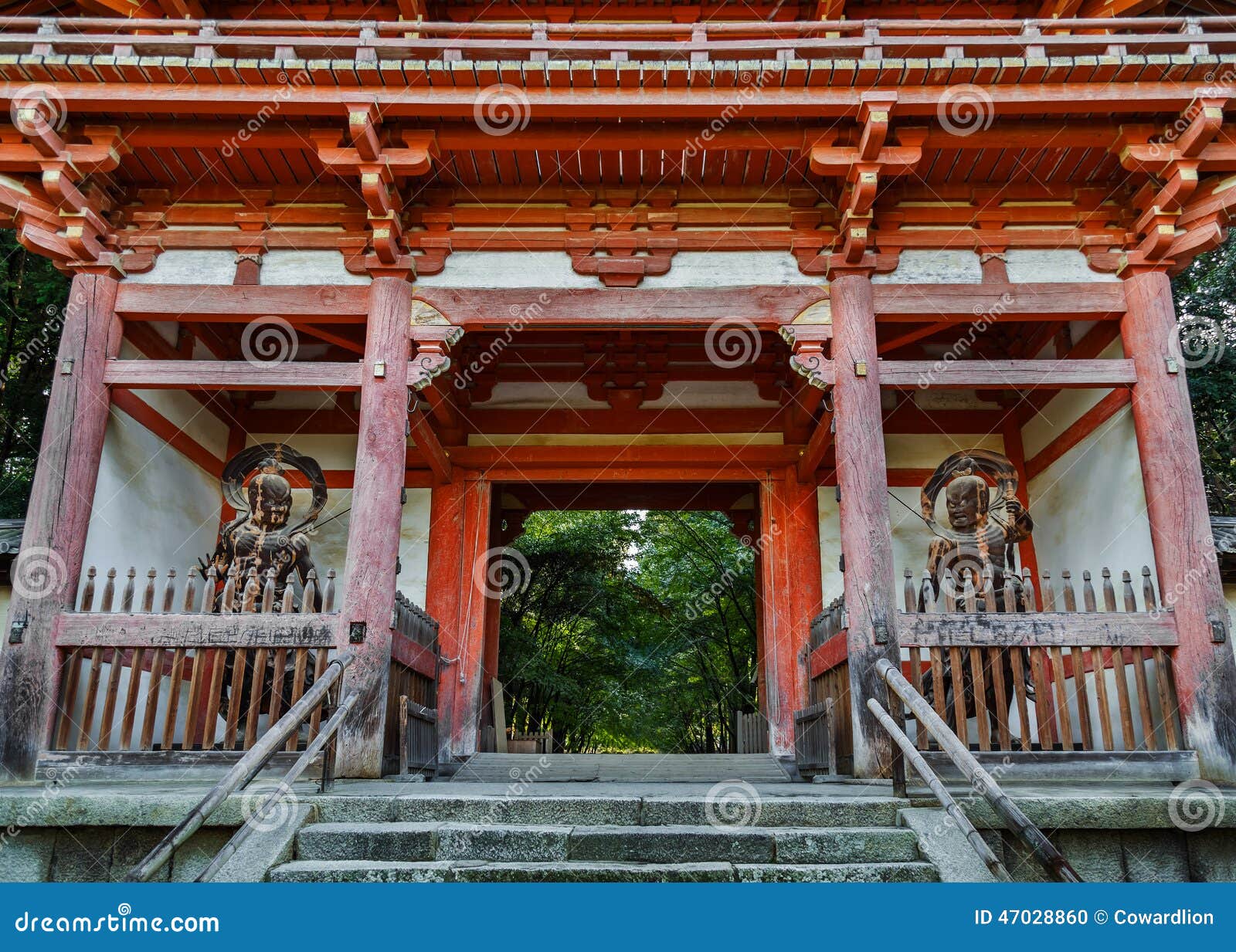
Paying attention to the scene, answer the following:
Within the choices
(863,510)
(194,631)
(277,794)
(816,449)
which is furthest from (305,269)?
(816,449)

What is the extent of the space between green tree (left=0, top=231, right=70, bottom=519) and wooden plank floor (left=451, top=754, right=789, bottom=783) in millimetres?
7023

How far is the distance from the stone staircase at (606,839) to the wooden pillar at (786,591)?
138 inches

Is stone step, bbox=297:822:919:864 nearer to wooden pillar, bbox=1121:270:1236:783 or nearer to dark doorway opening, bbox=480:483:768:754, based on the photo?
wooden pillar, bbox=1121:270:1236:783

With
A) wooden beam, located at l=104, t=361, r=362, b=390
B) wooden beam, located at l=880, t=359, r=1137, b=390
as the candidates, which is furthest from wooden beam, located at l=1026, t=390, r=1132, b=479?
wooden beam, located at l=104, t=361, r=362, b=390

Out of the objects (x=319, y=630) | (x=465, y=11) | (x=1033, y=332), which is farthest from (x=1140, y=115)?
(x=319, y=630)

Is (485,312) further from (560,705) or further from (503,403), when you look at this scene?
(560,705)

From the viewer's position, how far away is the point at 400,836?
4199 mm

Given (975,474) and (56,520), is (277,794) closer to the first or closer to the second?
(56,520)

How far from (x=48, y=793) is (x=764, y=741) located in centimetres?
706

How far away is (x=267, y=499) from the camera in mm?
7258

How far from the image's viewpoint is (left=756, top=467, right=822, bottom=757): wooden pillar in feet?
28.0

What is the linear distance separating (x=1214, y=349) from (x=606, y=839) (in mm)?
10435

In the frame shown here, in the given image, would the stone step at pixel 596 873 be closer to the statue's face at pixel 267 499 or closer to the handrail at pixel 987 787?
the handrail at pixel 987 787

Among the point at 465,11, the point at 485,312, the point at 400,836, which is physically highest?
the point at 465,11
